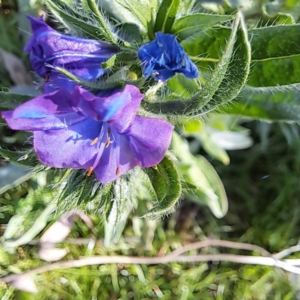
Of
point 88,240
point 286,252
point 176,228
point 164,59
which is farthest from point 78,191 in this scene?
point 286,252

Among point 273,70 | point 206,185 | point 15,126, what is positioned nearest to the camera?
point 15,126

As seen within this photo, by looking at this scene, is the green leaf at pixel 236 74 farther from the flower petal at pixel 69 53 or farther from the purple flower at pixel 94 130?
the flower petal at pixel 69 53

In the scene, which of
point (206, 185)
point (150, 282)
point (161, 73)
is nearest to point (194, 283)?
point (150, 282)

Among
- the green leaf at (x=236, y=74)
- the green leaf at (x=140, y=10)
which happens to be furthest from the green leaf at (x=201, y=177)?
the green leaf at (x=236, y=74)

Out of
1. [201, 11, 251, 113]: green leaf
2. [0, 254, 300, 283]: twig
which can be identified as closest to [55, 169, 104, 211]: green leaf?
[201, 11, 251, 113]: green leaf

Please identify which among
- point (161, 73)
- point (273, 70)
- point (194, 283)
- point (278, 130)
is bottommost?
point (194, 283)

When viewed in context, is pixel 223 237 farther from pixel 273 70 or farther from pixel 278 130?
pixel 273 70
